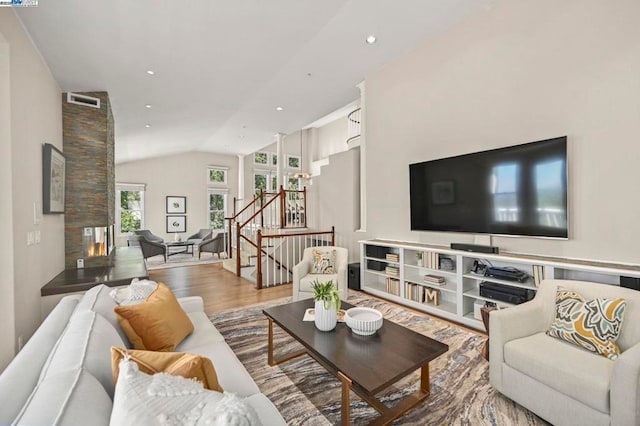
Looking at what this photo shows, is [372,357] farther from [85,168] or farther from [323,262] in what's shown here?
[85,168]

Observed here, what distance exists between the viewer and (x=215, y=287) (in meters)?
4.99

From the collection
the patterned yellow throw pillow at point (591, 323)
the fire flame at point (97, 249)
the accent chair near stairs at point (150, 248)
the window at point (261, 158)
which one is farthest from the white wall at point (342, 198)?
the window at point (261, 158)

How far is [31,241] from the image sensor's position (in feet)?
8.07

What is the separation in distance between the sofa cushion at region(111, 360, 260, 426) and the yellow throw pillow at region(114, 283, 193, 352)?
931 millimetres

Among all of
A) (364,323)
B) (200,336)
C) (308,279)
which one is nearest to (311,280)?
(308,279)

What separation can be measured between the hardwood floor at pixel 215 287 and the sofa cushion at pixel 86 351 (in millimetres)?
2460

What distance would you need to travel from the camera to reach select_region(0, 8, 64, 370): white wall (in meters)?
2.05

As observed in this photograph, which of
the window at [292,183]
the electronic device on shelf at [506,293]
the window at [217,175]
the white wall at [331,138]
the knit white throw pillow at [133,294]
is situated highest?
the white wall at [331,138]

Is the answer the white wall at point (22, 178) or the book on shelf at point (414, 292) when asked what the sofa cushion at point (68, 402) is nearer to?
the white wall at point (22, 178)

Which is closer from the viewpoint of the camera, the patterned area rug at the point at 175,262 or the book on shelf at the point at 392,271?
the book on shelf at the point at 392,271

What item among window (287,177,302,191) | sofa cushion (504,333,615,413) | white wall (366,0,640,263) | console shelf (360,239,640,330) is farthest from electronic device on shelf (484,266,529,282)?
window (287,177,302,191)

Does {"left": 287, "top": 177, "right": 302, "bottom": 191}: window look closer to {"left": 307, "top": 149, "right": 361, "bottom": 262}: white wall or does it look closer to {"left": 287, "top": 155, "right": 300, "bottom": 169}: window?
{"left": 287, "top": 155, "right": 300, "bottom": 169}: window

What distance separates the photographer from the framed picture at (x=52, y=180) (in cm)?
283

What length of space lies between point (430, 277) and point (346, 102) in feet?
12.9
